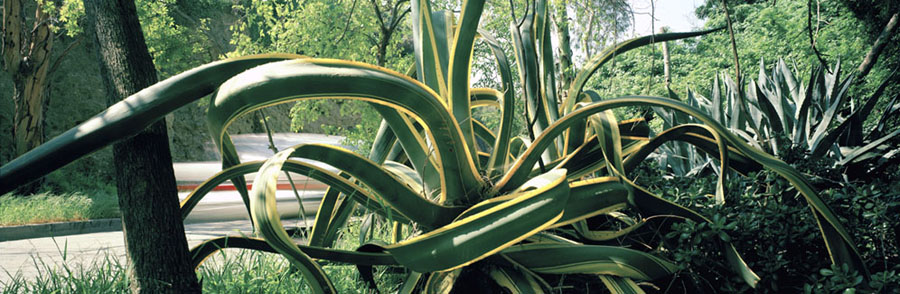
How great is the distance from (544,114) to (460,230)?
1.03 m

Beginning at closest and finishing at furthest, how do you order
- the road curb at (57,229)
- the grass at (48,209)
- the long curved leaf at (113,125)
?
the long curved leaf at (113,125), the road curb at (57,229), the grass at (48,209)

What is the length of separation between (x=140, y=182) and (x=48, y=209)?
21.5 ft

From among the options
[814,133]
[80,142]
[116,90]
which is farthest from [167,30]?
[814,133]

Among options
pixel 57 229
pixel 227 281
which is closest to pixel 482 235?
pixel 227 281

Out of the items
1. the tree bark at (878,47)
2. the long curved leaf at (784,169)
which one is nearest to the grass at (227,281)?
the long curved leaf at (784,169)

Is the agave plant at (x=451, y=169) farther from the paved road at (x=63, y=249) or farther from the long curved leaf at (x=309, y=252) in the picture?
the paved road at (x=63, y=249)

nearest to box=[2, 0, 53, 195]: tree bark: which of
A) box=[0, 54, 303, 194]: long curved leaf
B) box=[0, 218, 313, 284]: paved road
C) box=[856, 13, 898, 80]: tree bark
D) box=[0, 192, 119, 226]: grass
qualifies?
box=[0, 192, 119, 226]: grass

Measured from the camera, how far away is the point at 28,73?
6941 millimetres

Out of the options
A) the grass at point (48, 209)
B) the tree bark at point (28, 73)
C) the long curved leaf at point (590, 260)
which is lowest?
the long curved leaf at point (590, 260)

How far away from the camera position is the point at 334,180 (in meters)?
1.59

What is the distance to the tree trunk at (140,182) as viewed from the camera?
5.02ft

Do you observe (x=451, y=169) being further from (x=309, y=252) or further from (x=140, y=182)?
(x=140, y=182)

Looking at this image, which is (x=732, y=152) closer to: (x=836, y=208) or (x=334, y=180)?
(x=836, y=208)

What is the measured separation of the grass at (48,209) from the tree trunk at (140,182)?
6.10 meters
